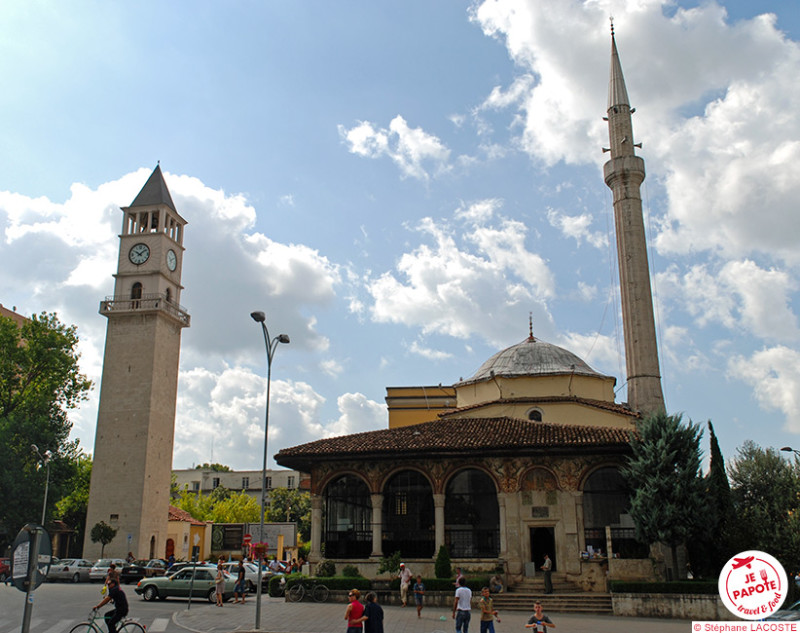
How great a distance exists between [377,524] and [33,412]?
85.4ft

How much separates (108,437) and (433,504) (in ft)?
84.2

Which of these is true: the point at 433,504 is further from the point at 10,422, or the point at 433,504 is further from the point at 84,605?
the point at 10,422

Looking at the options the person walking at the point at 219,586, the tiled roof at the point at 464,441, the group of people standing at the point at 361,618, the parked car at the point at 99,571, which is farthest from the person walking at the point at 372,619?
the parked car at the point at 99,571

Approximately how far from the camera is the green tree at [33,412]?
39.6 m

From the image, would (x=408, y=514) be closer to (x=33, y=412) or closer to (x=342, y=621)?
(x=342, y=621)

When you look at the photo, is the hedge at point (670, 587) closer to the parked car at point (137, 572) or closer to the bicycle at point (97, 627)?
the bicycle at point (97, 627)

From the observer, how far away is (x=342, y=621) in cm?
1947

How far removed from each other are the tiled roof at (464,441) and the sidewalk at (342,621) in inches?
233

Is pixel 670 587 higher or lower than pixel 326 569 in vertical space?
lower

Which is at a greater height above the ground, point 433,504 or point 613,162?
point 613,162

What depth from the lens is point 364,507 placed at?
96.3ft

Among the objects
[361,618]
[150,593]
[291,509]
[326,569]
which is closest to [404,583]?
[326,569]

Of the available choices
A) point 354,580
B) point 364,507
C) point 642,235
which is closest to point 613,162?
point 642,235

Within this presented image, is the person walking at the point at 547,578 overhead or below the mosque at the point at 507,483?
below
